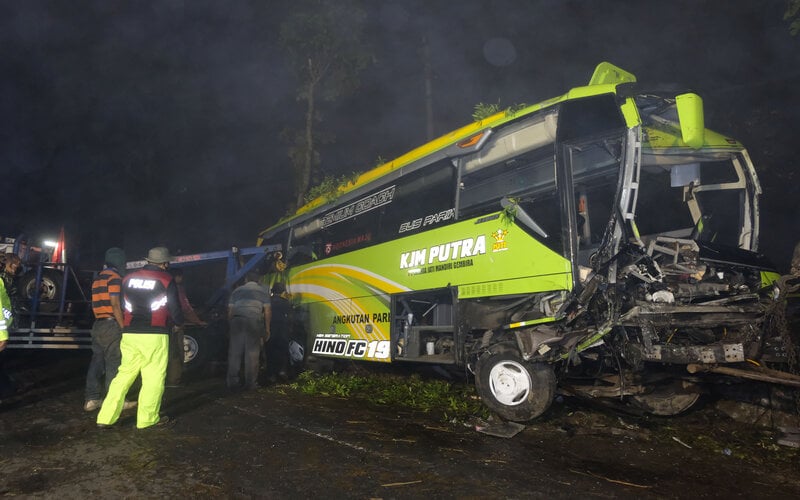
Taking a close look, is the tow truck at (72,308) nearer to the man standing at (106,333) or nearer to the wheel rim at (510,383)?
the man standing at (106,333)

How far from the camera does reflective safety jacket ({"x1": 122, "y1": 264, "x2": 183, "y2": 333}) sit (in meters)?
4.58

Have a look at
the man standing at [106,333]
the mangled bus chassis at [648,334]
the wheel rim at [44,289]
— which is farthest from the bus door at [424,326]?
the wheel rim at [44,289]

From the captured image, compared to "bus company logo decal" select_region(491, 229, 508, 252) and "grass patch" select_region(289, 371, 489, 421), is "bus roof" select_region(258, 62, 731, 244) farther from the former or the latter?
"grass patch" select_region(289, 371, 489, 421)

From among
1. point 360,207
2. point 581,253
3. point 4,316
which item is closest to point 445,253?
point 581,253

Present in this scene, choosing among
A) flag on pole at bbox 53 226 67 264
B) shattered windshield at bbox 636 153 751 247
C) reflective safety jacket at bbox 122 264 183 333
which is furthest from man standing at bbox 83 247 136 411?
shattered windshield at bbox 636 153 751 247

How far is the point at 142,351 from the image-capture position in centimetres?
451

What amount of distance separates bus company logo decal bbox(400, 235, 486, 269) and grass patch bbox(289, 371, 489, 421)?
1687mm

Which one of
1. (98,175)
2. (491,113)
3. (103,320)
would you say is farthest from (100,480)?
(98,175)

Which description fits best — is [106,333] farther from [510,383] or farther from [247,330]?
[510,383]

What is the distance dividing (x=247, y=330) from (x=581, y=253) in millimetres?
4703

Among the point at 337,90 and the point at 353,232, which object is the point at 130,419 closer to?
the point at 353,232

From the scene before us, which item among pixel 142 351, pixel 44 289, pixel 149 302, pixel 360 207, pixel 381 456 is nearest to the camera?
pixel 381 456

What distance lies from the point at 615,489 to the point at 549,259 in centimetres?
195

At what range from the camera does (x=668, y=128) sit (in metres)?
4.71
